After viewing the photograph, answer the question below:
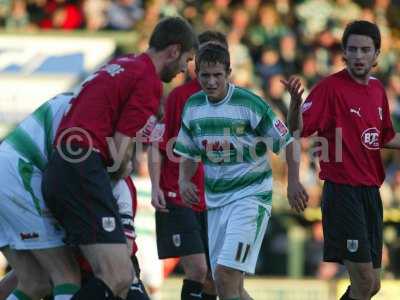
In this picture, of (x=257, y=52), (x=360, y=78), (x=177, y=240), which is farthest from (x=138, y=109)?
(x=257, y=52)

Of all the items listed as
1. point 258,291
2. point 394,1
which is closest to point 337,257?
point 258,291

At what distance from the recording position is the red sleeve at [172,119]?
408 inches

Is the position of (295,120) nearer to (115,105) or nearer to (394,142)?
(394,142)

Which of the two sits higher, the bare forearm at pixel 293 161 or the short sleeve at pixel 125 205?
the bare forearm at pixel 293 161

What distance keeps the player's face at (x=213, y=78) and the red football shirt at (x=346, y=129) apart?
0.74 meters

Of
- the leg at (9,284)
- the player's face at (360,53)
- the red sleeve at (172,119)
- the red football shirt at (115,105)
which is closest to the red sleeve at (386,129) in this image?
the player's face at (360,53)

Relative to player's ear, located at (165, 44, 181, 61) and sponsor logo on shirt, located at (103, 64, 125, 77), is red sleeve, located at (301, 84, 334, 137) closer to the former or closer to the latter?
player's ear, located at (165, 44, 181, 61)

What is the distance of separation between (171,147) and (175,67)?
2.23 m

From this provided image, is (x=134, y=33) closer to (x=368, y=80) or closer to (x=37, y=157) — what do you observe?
(x=368, y=80)

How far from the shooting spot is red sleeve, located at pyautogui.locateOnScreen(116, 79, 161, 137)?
7.79 metres

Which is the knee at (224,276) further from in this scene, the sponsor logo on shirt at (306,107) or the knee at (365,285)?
the sponsor logo on shirt at (306,107)

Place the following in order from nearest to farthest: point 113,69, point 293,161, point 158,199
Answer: point 113,69 < point 293,161 < point 158,199

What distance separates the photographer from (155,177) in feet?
32.8

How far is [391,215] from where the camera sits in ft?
A: 52.9
